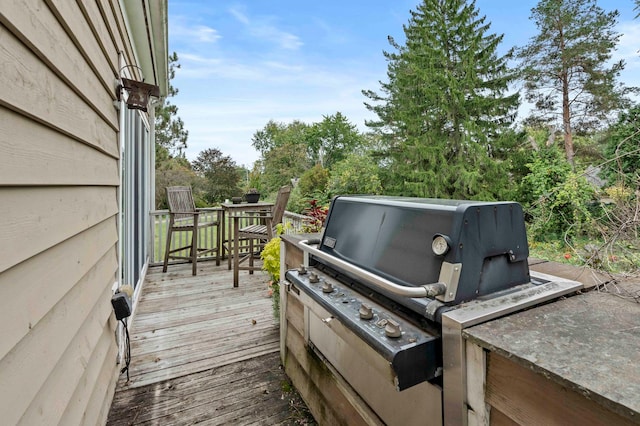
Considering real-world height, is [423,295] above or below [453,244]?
below

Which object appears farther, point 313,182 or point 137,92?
point 313,182

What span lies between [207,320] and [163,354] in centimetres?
66

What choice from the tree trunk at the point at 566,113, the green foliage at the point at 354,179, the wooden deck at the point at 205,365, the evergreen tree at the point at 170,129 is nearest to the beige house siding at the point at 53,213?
the wooden deck at the point at 205,365

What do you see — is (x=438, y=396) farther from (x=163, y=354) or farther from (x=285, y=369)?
(x=163, y=354)

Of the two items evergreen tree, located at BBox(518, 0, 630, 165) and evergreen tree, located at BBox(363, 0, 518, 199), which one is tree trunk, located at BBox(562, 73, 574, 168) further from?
evergreen tree, located at BBox(363, 0, 518, 199)

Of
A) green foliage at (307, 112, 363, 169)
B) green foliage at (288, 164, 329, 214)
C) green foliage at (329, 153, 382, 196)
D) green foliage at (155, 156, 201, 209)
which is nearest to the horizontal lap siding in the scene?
green foliage at (288, 164, 329, 214)

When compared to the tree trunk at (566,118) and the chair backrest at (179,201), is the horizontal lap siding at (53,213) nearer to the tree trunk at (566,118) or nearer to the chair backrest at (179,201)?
the chair backrest at (179,201)

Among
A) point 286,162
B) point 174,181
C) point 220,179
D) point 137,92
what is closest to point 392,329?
point 137,92

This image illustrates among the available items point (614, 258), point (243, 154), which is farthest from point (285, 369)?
point (243, 154)

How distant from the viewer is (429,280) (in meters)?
1.03

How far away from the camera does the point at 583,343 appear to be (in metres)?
0.73

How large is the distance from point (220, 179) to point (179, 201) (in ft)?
27.8

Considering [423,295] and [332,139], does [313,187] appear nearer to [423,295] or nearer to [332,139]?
[423,295]

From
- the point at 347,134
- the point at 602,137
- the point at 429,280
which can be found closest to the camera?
the point at 429,280
